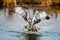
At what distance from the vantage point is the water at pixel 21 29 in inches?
99.0

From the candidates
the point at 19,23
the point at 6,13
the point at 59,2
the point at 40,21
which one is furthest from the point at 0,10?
the point at 59,2

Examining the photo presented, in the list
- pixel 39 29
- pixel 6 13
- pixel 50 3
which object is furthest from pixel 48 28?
pixel 6 13

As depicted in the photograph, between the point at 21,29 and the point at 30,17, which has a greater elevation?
the point at 30,17

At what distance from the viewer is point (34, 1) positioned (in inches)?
100

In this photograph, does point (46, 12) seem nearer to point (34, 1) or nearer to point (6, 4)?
point (34, 1)

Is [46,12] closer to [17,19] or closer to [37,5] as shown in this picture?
[37,5]

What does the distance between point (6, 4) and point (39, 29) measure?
0.44 m

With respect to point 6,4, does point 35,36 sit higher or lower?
lower

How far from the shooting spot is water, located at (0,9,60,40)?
2.51 metres

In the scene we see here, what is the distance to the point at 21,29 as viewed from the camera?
2.55m

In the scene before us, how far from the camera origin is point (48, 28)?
2.53 metres

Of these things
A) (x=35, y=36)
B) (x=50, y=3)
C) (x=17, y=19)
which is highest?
(x=50, y=3)

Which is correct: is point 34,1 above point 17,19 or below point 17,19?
above

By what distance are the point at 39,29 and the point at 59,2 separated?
35cm
